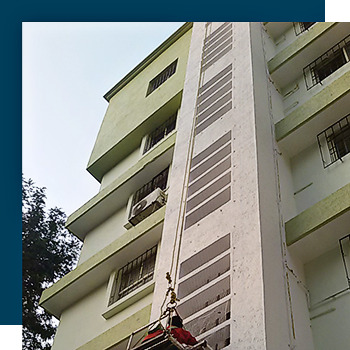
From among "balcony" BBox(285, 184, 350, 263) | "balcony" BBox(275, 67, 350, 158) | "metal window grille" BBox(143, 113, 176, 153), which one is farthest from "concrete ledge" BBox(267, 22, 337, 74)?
"balcony" BBox(285, 184, 350, 263)

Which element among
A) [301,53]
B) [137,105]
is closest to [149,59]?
[137,105]

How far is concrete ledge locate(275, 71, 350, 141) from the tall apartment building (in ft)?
0.08

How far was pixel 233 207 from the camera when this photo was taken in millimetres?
7496

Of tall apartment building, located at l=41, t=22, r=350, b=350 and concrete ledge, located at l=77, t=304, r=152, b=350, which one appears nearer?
tall apartment building, located at l=41, t=22, r=350, b=350

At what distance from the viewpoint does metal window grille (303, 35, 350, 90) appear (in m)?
10.6

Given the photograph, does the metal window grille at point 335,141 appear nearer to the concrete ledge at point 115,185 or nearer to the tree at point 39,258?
the concrete ledge at point 115,185

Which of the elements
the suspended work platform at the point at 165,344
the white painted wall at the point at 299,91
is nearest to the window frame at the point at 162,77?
the white painted wall at the point at 299,91

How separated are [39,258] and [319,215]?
33.5 feet

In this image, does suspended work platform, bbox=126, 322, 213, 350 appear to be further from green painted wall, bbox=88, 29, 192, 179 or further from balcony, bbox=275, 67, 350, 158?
green painted wall, bbox=88, 29, 192, 179

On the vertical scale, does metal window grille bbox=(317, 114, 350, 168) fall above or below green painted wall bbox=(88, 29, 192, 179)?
below

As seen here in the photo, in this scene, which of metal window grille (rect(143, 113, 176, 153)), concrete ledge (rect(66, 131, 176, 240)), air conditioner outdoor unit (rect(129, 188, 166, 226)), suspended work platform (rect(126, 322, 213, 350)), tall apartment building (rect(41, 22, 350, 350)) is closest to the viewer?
suspended work platform (rect(126, 322, 213, 350))

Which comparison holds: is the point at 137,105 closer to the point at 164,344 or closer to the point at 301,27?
the point at 301,27

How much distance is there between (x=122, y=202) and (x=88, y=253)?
4.59 feet

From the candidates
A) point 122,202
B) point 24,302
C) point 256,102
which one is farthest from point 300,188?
point 24,302
